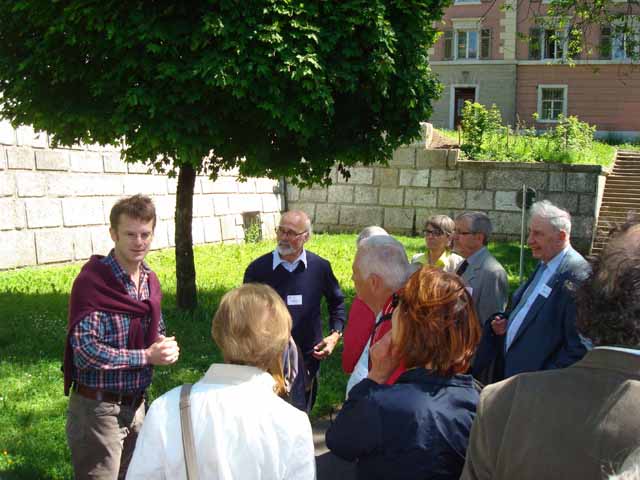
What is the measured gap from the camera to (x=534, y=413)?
6.51ft

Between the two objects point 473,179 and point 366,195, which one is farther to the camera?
point 366,195

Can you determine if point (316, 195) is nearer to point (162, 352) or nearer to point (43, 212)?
point (43, 212)

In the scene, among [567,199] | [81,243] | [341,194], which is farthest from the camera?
[341,194]

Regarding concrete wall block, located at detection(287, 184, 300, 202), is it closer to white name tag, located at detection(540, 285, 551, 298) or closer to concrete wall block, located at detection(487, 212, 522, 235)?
concrete wall block, located at detection(487, 212, 522, 235)

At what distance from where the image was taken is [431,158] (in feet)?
62.4

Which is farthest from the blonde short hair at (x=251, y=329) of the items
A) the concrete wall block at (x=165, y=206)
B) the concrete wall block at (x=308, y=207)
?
the concrete wall block at (x=308, y=207)

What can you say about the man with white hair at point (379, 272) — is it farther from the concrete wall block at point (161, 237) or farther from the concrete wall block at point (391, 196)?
the concrete wall block at point (391, 196)

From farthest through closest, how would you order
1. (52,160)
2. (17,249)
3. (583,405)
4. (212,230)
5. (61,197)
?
(212,230)
(61,197)
(52,160)
(17,249)
(583,405)

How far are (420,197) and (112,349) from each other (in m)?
16.3

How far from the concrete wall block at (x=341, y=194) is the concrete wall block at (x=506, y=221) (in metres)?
3.84

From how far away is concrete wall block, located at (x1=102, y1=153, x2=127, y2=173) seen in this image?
13.7 metres

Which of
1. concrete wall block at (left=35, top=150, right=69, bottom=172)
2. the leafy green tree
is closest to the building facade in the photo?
concrete wall block at (left=35, top=150, right=69, bottom=172)

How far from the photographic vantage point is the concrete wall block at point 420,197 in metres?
19.1

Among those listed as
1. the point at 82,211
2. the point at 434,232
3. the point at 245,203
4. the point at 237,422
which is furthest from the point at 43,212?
the point at 237,422
